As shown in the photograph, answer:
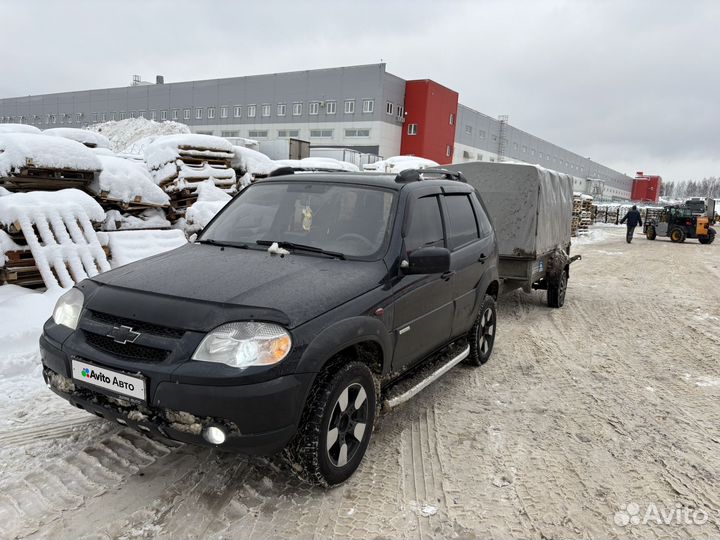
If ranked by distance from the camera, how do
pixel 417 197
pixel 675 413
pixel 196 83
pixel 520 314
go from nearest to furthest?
1. pixel 417 197
2. pixel 675 413
3. pixel 520 314
4. pixel 196 83

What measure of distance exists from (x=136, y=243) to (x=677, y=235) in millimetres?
28102

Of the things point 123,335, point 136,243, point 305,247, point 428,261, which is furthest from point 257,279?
point 136,243

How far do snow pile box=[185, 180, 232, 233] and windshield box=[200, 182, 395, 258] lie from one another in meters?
4.61

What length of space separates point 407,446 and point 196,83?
173 feet

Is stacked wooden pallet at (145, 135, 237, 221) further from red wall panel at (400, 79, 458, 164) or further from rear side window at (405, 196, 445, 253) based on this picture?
red wall panel at (400, 79, 458, 164)

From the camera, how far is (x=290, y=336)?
265 centimetres

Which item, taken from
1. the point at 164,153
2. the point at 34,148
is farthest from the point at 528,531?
the point at 164,153

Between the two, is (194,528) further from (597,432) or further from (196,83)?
(196,83)

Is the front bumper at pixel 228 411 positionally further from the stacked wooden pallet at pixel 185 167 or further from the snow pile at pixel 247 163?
the snow pile at pixel 247 163

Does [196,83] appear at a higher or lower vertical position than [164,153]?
higher

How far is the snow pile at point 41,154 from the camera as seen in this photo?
6965 mm

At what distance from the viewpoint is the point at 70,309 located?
122 inches

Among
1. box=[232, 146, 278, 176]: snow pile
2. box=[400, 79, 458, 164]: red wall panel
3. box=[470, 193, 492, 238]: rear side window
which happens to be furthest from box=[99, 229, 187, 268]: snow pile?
box=[400, 79, 458, 164]: red wall panel

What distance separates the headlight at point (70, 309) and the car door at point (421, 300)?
79.0 inches
